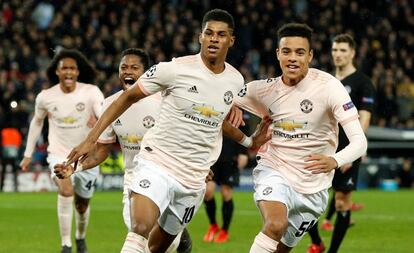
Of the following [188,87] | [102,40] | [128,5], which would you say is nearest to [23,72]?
[102,40]

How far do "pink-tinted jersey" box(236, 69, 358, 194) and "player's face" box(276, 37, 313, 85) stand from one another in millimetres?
153

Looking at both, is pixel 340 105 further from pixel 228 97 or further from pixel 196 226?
pixel 196 226

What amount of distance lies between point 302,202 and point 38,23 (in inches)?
773

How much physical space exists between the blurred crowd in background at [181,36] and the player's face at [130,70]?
44.0ft

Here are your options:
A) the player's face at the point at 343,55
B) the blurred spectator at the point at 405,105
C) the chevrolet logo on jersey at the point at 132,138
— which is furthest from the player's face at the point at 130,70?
the blurred spectator at the point at 405,105

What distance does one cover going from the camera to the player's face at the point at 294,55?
8.16 metres

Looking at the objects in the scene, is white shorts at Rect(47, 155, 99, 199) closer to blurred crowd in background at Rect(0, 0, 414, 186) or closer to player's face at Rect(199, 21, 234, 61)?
player's face at Rect(199, 21, 234, 61)

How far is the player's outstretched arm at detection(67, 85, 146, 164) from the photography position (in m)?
7.21

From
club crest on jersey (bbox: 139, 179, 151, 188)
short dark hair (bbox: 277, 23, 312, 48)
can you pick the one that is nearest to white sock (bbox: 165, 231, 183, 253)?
club crest on jersey (bbox: 139, 179, 151, 188)

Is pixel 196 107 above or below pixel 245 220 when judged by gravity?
above

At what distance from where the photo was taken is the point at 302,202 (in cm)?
821

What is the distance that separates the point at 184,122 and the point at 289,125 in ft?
3.09

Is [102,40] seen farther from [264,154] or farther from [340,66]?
[264,154]

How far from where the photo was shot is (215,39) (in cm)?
794
